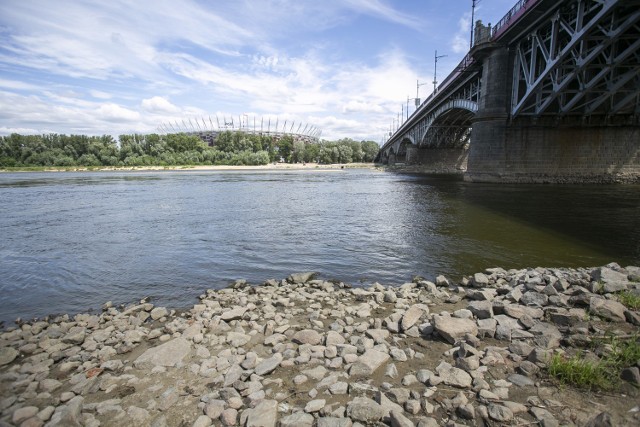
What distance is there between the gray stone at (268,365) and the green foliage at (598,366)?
11.0ft

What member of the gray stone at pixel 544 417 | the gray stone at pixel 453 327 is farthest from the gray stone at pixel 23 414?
the gray stone at pixel 544 417

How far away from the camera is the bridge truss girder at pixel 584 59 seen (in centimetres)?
2086

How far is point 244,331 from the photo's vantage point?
5.93m

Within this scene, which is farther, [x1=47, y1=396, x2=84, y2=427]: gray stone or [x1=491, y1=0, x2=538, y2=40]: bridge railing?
[x1=491, y1=0, x2=538, y2=40]: bridge railing

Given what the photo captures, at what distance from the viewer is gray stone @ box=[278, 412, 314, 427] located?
3.55 m

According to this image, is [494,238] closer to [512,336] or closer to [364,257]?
Result: [364,257]

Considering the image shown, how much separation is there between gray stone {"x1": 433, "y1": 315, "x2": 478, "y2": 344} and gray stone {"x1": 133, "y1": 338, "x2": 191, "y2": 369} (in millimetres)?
3885

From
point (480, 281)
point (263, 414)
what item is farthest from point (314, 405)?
point (480, 281)

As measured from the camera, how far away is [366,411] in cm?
362

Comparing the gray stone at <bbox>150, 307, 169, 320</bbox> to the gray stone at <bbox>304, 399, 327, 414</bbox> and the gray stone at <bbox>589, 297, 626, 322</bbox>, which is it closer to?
the gray stone at <bbox>304, 399, 327, 414</bbox>

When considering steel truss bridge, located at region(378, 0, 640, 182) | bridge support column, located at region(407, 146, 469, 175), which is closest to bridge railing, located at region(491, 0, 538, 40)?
steel truss bridge, located at region(378, 0, 640, 182)

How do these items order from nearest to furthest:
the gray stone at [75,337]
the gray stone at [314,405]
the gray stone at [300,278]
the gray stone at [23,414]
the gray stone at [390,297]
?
the gray stone at [314,405] → the gray stone at [23,414] → the gray stone at [75,337] → the gray stone at [390,297] → the gray stone at [300,278]

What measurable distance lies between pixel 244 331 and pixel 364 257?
606 centimetres

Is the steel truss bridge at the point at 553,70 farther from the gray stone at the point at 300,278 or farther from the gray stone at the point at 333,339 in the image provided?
the gray stone at the point at 333,339
